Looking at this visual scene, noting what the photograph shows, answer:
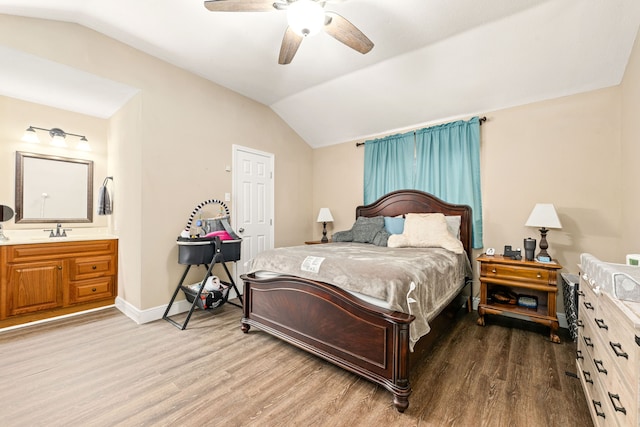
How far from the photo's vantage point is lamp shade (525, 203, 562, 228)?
8.45 ft

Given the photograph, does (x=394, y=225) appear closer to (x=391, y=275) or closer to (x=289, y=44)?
(x=391, y=275)

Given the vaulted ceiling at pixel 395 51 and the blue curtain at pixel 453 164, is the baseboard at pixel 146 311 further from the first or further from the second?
the blue curtain at pixel 453 164

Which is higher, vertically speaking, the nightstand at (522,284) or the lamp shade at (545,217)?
the lamp shade at (545,217)

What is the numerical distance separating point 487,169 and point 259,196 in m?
3.15

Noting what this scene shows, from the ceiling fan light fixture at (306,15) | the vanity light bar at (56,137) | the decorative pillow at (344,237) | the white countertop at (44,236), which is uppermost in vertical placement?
the ceiling fan light fixture at (306,15)

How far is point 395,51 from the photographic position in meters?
2.82

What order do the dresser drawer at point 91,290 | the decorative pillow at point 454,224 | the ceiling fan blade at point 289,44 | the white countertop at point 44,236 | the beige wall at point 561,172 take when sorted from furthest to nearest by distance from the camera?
1. the decorative pillow at point 454,224
2. the dresser drawer at point 91,290
3. the white countertop at point 44,236
4. the beige wall at point 561,172
5. the ceiling fan blade at point 289,44

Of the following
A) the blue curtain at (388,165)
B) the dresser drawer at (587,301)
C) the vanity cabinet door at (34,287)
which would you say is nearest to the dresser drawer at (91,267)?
the vanity cabinet door at (34,287)

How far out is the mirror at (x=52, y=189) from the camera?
10.4ft

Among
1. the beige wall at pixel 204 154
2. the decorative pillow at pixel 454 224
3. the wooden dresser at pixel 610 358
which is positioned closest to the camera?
the wooden dresser at pixel 610 358

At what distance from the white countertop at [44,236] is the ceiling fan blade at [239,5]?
9.84 feet

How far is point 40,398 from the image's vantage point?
1.68 meters

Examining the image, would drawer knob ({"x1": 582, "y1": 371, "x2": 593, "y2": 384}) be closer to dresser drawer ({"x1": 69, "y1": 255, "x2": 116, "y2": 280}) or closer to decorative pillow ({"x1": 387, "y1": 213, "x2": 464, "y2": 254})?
decorative pillow ({"x1": 387, "y1": 213, "x2": 464, "y2": 254})

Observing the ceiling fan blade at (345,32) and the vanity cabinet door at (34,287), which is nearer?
the ceiling fan blade at (345,32)
